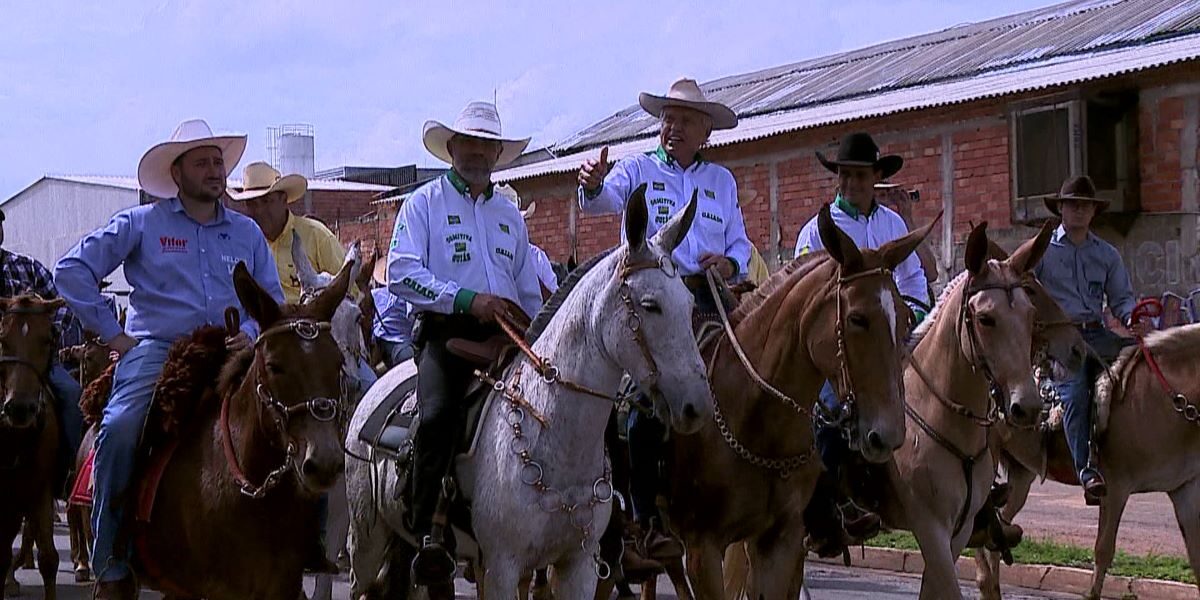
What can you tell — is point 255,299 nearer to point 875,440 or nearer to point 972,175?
point 875,440

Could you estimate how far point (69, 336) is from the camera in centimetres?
1367

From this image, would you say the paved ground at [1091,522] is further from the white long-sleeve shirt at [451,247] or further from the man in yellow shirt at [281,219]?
the white long-sleeve shirt at [451,247]

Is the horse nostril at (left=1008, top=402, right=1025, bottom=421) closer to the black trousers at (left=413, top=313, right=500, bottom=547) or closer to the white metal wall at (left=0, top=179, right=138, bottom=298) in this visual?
the black trousers at (left=413, top=313, right=500, bottom=547)

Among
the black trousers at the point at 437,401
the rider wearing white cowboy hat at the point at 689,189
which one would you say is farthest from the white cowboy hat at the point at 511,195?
the black trousers at the point at 437,401

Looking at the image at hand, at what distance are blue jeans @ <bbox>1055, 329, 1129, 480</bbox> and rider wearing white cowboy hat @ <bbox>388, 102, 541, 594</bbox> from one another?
16.9 ft

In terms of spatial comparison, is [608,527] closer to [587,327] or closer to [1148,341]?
[587,327]

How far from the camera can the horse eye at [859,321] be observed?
6773mm

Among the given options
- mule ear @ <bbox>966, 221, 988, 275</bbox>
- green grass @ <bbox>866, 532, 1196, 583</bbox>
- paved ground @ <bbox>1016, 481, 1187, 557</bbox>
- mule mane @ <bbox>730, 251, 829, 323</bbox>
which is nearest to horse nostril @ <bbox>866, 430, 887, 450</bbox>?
mule mane @ <bbox>730, 251, 829, 323</bbox>

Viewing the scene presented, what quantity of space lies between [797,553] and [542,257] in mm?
5027

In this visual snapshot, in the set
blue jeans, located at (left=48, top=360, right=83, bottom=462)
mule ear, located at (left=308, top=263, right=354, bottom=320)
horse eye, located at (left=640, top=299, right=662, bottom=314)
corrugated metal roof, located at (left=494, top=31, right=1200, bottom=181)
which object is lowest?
blue jeans, located at (left=48, top=360, right=83, bottom=462)

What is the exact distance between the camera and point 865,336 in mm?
6773

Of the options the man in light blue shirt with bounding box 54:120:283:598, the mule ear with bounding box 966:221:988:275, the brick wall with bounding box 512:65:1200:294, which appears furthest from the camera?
the brick wall with bounding box 512:65:1200:294

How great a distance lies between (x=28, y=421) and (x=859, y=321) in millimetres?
5580

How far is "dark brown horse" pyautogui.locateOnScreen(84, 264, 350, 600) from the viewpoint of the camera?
6086 millimetres
